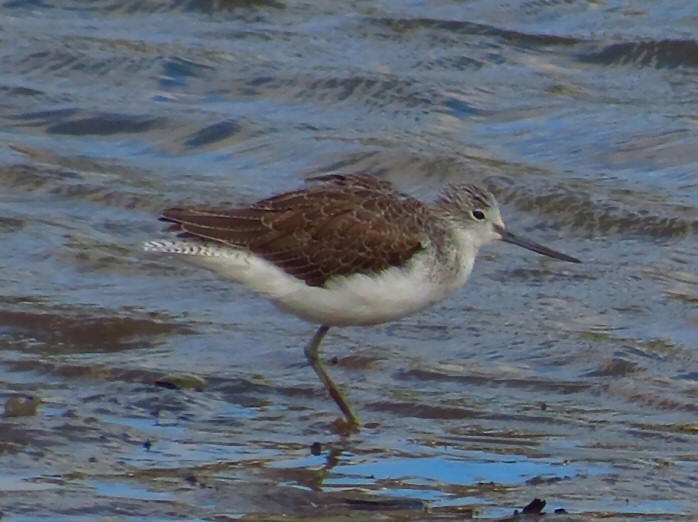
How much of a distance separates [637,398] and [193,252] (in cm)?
202

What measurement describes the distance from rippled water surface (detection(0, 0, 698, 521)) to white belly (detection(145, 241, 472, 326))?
0.44m

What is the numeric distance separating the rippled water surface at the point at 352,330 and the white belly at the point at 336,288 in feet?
1.43

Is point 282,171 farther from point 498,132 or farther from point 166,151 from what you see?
point 498,132

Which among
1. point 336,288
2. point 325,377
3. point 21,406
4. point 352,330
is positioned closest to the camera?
point 21,406

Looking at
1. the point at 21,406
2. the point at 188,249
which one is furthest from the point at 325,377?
the point at 21,406

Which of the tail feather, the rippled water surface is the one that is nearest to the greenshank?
the tail feather

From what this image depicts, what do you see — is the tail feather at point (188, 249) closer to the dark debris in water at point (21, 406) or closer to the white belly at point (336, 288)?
the white belly at point (336, 288)

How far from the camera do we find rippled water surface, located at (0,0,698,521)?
19.7 ft

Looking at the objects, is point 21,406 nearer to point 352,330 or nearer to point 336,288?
point 336,288

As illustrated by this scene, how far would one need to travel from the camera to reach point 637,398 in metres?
7.25

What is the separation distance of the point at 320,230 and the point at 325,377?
0.65 meters

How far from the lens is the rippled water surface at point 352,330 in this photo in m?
6.01

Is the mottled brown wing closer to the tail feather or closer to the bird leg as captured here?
the tail feather

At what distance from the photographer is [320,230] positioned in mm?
6961
